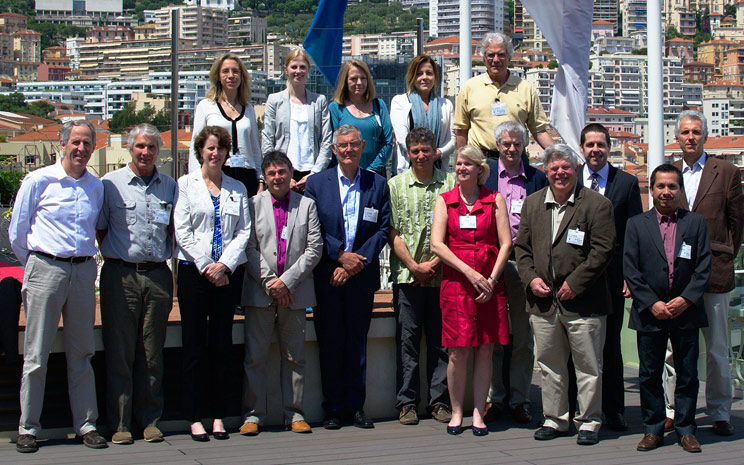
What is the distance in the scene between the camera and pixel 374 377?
5.83 meters

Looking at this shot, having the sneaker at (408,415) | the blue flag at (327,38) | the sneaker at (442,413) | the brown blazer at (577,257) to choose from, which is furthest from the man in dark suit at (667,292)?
the blue flag at (327,38)

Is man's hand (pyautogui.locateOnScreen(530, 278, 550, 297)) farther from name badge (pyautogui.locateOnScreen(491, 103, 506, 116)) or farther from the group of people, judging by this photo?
name badge (pyautogui.locateOnScreen(491, 103, 506, 116))

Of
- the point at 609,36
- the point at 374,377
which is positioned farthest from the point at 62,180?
the point at 609,36

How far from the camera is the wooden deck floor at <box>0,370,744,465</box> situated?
15.7ft

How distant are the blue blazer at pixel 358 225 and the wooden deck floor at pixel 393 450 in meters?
0.92

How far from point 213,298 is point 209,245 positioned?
295 mm

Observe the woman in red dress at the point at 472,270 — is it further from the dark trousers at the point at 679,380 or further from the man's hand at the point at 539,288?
the dark trousers at the point at 679,380

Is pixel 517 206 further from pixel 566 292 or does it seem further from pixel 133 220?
pixel 133 220

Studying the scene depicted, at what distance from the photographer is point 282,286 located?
530cm

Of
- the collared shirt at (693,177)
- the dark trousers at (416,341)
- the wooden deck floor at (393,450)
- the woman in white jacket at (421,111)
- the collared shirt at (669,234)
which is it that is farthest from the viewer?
the woman in white jacket at (421,111)

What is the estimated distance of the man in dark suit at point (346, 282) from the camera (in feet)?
18.2

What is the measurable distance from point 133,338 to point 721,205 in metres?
3.42

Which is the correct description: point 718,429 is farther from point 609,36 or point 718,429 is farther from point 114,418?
point 609,36

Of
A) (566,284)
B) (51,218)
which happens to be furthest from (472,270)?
(51,218)
